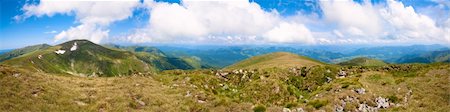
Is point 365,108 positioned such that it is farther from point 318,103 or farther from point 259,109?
point 259,109

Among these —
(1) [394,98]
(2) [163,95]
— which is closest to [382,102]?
(1) [394,98]

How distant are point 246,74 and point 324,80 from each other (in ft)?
60.8

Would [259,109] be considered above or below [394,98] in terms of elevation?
below

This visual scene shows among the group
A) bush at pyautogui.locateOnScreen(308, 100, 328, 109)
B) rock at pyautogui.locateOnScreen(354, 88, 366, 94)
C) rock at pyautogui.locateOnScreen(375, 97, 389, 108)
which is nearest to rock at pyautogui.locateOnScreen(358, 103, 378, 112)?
rock at pyautogui.locateOnScreen(375, 97, 389, 108)

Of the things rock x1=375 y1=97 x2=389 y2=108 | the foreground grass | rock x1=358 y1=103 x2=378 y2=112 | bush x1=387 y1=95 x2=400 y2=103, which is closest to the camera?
the foreground grass

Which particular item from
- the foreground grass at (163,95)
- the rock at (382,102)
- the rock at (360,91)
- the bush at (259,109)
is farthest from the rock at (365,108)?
the bush at (259,109)

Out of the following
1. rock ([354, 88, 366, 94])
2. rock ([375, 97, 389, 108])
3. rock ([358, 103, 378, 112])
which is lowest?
rock ([358, 103, 378, 112])

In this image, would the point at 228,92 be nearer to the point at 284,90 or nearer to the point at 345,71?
the point at 284,90

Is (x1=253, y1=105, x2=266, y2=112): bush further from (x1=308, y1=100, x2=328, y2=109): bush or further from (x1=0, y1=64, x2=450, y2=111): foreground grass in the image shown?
(x1=308, y1=100, x2=328, y2=109): bush

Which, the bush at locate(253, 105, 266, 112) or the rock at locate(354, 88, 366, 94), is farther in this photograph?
the rock at locate(354, 88, 366, 94)

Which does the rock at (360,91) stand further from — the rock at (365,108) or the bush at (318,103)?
the bush at (318,103)

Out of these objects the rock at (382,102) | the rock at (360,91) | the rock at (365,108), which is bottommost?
the rock at (365,108)

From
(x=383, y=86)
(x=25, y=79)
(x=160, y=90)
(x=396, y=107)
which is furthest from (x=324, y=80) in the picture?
(x=25, y=79)

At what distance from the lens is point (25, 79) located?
39.3 m
